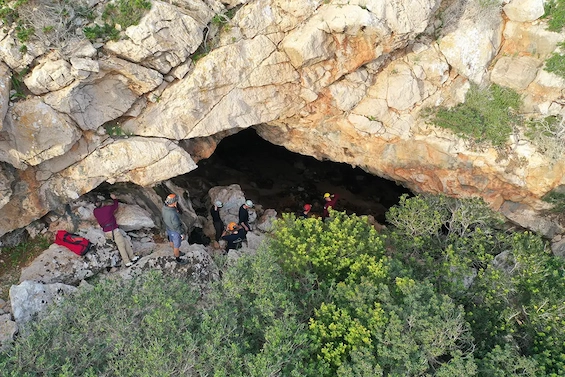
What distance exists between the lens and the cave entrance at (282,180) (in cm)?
1850

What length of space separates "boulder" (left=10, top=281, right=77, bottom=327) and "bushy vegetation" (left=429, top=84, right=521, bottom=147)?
12313 mm

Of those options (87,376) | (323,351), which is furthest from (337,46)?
(87,376)

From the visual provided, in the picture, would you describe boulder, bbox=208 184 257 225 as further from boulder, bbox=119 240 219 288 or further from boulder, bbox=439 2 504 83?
boulder, bbox=439 2 504 83

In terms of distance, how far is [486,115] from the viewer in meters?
12.4

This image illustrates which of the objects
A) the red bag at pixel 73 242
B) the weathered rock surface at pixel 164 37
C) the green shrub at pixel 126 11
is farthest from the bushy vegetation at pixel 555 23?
the red bag at pixel 73 242

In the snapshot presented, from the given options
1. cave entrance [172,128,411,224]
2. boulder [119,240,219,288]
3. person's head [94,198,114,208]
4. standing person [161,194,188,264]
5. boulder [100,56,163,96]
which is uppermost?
boulder [100,56,163,96]

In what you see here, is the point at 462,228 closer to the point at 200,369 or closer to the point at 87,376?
the point at 200,369

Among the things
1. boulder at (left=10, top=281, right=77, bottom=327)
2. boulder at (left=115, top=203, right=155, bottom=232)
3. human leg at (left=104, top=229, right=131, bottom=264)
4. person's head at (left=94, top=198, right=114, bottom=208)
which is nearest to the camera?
boulder at (left=10, top=281, right=77, bottom=327)

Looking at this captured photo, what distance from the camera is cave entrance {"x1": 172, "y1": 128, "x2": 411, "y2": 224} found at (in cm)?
1850

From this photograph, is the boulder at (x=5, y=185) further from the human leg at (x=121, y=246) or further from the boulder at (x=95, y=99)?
the human leg at (x=121, y=246)

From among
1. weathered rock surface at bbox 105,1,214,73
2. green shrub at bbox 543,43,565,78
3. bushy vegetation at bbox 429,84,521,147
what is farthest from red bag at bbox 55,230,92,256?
green shrub at bbox 543,43,565,78

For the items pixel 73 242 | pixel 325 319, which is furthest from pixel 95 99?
pixel 325 319

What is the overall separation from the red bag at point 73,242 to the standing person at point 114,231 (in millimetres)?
→ 666

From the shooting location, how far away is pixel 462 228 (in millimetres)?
11109
